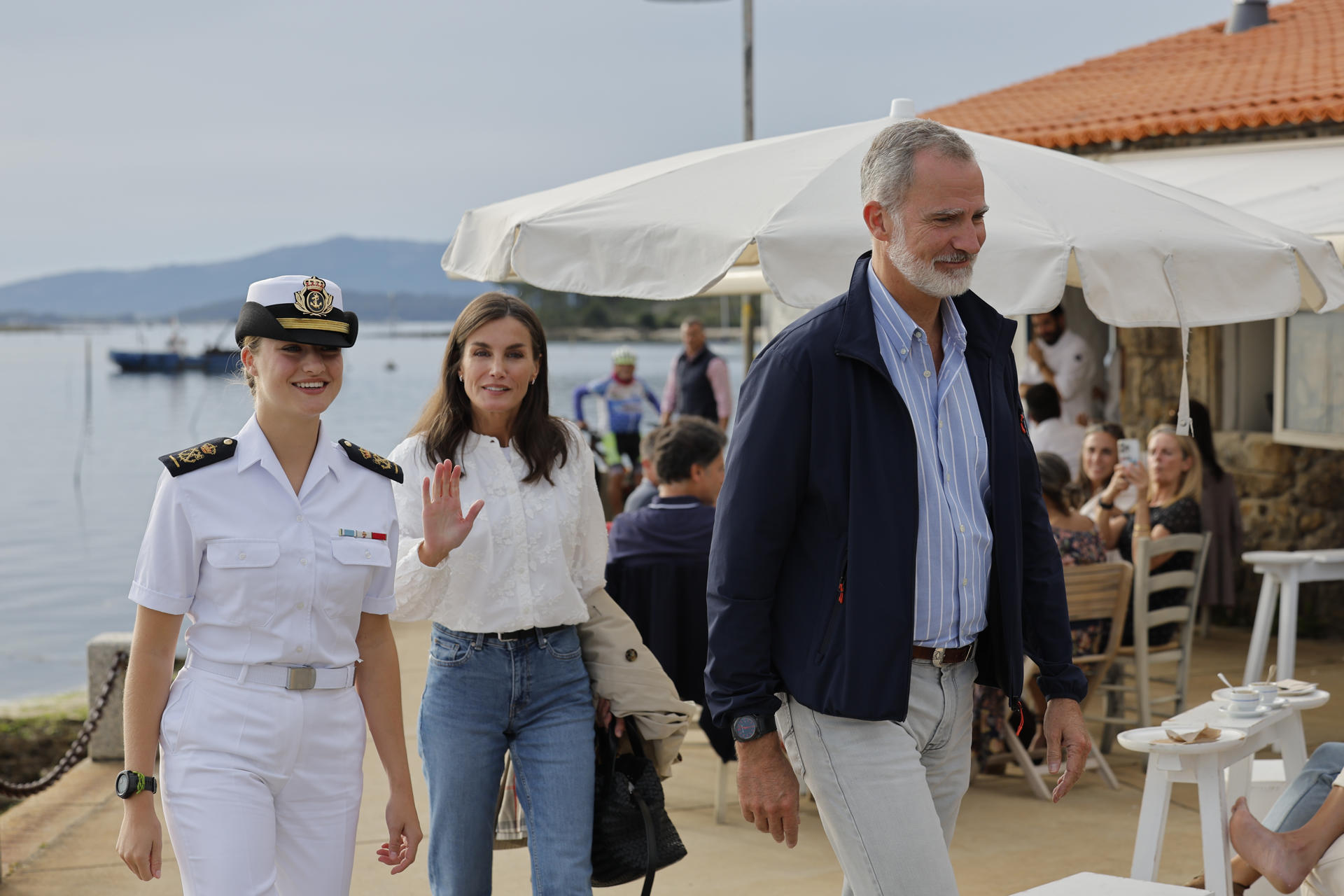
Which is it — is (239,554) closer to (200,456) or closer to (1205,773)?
(200,456)

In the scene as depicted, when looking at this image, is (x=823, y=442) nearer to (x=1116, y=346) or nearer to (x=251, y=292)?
(x=251, y=292)

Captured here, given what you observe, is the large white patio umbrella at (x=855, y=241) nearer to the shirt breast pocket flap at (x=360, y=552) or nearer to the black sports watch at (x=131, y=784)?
the shirt breast pocket flap at (x=360, y=552)

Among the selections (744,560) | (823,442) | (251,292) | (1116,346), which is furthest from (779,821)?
(1116,346)

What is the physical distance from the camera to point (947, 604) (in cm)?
243

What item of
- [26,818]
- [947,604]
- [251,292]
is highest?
[251,292]

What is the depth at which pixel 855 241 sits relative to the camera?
426 centimetres

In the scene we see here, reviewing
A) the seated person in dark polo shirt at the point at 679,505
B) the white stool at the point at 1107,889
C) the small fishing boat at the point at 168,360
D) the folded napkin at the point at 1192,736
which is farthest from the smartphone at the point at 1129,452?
the small fishing boat at the point at 168,360

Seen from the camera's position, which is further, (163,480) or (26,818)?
(26,818)

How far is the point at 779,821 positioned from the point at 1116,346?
8844 millimetres

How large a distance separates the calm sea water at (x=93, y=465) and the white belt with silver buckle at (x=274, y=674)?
22.5 inches

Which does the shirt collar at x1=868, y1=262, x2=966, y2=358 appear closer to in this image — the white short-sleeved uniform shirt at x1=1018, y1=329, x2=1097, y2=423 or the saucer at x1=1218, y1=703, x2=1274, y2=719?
the saucer at x1=1218, y1=703, x2=1274, y2=719

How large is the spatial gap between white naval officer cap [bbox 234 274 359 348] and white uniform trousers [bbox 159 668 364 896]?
676mm

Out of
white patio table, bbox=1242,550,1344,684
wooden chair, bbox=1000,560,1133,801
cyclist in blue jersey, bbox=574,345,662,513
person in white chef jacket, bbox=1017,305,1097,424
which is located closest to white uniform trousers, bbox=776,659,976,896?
wooden chair, bbox=1000,560,1133,801

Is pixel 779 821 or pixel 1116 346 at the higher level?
pixel 1116 346
